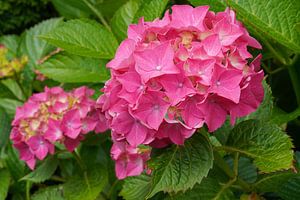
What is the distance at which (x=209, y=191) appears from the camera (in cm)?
109

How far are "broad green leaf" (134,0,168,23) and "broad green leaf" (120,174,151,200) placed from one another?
1.19 feet

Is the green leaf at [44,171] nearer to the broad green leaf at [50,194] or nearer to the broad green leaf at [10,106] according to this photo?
the broad green leaf at [50,194]

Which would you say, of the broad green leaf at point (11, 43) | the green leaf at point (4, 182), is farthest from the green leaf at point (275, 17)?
the broad green leaf at point (11, 43)

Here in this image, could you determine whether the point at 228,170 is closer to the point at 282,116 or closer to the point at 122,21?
the point at 282,116

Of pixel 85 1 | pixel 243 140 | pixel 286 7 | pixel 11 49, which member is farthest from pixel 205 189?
pixel 11 49

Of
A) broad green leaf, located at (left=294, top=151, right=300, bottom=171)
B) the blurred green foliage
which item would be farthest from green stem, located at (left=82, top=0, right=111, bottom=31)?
the blurred green foliage

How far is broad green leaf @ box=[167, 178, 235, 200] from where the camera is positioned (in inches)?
42.4

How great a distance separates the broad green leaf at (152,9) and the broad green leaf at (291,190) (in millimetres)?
460

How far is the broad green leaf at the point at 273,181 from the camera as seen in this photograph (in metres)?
1.08

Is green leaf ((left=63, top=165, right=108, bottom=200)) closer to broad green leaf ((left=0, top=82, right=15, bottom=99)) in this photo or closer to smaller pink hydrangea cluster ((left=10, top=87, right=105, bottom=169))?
smaller pink hydrangea cluster ((left=10, top=87, right=105, bottom=169))

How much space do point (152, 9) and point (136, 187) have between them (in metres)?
0.40

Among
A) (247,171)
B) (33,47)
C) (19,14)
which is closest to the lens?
(247,171)

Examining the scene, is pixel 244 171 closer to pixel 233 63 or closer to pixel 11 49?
pixel 233 63

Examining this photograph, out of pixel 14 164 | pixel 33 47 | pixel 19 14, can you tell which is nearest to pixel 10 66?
pixel 33 47
